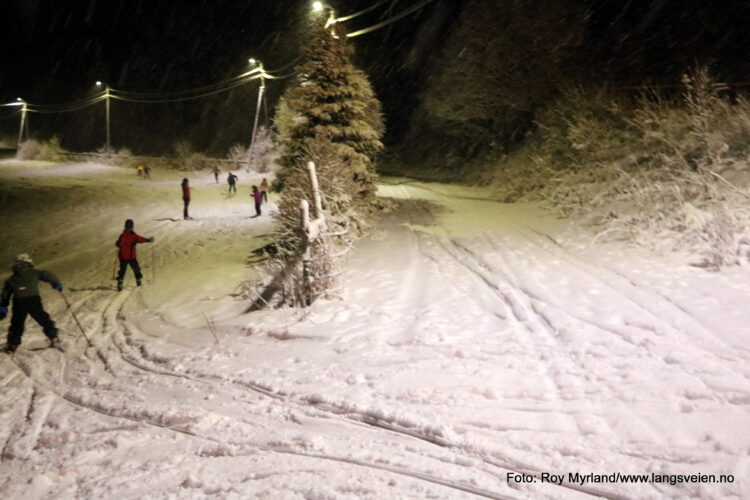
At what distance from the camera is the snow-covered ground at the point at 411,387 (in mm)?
3576

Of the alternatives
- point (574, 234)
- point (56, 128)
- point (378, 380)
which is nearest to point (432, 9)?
point (574, 234)

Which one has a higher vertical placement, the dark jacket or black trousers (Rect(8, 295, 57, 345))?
the dark jacket

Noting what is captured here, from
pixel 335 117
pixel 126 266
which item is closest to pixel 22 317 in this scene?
pixel 126 266

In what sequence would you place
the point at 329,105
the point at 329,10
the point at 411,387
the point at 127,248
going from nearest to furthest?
A: the point at 411,387 < the point at 127,248 < the point at 329,105 < the point at 329,10

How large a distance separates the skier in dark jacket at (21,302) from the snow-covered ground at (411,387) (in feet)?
1.11

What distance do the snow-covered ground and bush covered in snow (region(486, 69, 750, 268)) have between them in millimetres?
893

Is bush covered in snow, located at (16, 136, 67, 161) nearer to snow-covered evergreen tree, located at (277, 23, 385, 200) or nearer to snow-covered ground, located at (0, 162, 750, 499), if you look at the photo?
snow-covered evergreen tree, located at (277, 23, 385, 200)

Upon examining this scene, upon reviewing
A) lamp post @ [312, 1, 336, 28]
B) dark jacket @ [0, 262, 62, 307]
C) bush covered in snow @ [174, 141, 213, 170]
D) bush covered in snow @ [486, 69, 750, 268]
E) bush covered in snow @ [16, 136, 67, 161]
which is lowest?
bush covered in snow @ [16, 136, 67, 161]

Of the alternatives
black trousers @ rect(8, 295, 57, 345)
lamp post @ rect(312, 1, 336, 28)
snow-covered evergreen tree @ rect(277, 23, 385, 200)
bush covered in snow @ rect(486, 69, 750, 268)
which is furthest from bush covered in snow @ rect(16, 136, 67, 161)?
black trousers @ rect(8, 295, 57, 345)

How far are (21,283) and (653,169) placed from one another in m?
14.3

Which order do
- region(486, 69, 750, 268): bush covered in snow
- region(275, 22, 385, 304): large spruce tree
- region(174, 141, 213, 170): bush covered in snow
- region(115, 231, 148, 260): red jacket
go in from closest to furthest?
1. region(486, 69, 750, 268): bush covered in snow
2. region(115, 231, 148, 260): red jacket
3. region(275, 22, 385, 304): large spruce tree
4. region(174, 141, 213, 170): bush covered in snow

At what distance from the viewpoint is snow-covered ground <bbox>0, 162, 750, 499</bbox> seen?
358 centimetres

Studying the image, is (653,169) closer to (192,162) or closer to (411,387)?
(411,387)

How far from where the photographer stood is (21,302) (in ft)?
25.2
